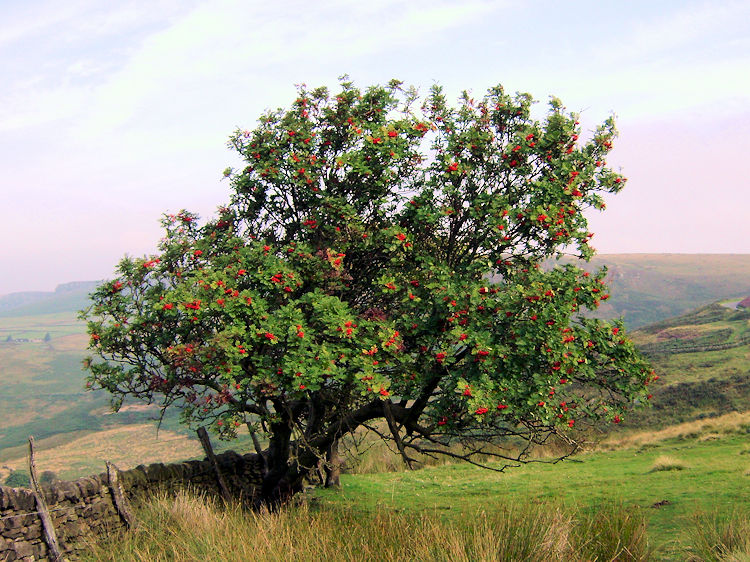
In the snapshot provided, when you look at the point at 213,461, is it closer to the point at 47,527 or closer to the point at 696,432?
the point at 47,527

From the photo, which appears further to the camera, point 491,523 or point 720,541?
point 491,523

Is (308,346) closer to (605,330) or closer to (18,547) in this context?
(605,330)

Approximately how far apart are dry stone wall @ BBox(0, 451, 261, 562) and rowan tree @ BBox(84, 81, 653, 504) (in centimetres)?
187

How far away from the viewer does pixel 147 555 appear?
938 cm

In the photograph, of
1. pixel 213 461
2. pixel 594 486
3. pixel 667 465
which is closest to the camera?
pixel 213 461

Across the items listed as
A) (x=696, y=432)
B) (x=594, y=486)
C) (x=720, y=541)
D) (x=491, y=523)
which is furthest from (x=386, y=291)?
(x=696, y=432)

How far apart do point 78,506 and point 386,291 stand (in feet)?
25.2

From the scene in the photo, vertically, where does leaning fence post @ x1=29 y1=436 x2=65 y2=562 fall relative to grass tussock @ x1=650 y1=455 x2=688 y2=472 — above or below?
above

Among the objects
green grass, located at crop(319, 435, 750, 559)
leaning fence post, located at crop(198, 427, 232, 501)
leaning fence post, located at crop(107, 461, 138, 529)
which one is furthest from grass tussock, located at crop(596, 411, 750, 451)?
leaning fence post, located at crop(107, 461, 138, 529)

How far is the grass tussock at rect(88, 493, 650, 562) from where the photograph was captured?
25.5ft

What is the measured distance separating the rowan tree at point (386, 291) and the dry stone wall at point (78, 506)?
1865 mm

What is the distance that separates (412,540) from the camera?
8367mm

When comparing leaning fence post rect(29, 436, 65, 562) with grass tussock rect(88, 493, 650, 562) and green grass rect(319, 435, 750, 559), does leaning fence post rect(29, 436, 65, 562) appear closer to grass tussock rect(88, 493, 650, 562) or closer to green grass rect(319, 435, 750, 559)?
grass tussock rect(88, 493, 650, 562)

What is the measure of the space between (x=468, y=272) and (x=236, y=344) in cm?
458
